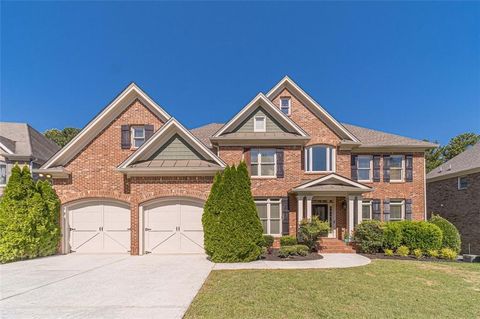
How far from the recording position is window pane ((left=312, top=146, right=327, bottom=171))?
15.6m

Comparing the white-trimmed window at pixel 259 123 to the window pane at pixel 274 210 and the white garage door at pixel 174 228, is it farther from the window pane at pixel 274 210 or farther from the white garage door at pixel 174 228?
the white garage door at pixel 174 228

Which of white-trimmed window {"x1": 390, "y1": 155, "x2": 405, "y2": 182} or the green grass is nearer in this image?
the green grass

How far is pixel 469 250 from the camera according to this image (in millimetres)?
16688

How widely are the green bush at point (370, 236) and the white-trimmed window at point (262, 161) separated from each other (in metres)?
5.41

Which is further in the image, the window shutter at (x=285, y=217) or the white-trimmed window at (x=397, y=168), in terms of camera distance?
the white-trimmed window at (x=397, y=168)

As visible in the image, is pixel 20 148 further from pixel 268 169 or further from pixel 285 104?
pixel 285 104

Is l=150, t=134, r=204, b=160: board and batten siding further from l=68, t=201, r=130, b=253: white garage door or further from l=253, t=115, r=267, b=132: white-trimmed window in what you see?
l=253, t=115, r=267, b=132: white-trimmed window

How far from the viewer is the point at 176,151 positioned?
13070mm

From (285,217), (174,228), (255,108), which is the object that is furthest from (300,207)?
(174,228)

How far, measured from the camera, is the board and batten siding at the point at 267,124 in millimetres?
15234

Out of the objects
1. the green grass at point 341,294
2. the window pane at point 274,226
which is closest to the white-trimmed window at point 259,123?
the window pane at point 274,226

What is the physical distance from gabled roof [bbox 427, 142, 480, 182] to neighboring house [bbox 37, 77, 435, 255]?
332cm

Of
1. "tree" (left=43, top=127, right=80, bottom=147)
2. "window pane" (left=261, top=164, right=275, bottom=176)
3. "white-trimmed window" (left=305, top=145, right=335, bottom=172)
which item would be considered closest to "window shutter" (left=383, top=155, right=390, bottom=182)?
"white-trimmed window" (left=305, top=145, right=335, bottom=172)

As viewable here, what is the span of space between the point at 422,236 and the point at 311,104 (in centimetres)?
899
